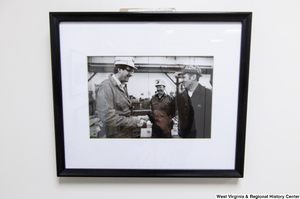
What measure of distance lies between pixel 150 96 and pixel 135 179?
0.26 meters

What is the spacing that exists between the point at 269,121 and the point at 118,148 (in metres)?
0.44

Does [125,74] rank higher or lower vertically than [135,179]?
higher

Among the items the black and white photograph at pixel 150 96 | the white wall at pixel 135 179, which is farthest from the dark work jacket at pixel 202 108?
the white wall at pixel 135 179

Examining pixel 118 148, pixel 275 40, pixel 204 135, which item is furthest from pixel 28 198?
pixel 275 40

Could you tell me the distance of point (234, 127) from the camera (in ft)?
1.47

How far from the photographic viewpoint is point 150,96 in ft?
1.45

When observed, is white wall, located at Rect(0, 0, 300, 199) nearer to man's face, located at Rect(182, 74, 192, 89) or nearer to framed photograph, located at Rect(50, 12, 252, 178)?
framed photograph, located at Rect(50, 12, 252, 178)

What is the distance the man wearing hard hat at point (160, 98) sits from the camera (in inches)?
17.3

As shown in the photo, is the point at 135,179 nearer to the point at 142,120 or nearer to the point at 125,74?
the point at 142,120

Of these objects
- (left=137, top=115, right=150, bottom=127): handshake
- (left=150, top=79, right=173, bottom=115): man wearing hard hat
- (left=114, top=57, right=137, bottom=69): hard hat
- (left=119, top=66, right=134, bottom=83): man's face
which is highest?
(left=114, top=57, right=137, bottom=69): hard hat

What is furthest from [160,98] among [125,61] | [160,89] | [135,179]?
[135,179]

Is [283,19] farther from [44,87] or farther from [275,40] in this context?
[44,87]

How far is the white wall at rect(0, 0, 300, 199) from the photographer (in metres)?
0.45

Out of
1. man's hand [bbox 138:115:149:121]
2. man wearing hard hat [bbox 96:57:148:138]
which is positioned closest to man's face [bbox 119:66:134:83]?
man wearing hard hat [bbox 96:57:148:138]
